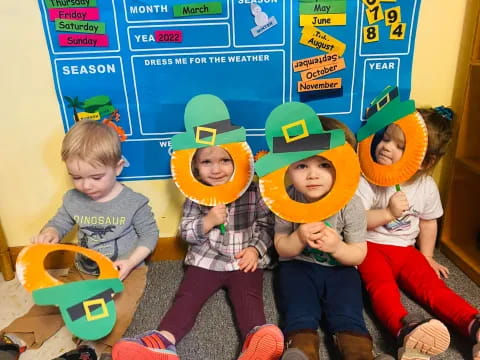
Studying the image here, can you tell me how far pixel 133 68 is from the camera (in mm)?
1194

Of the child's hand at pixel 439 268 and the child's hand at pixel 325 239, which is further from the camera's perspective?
the child's hand at pixel 439 268

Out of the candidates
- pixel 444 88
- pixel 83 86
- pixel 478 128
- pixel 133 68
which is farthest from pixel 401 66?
pixel 83 86

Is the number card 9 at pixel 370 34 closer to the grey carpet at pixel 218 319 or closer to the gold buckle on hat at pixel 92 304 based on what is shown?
the grey carpet at pixel 218 319

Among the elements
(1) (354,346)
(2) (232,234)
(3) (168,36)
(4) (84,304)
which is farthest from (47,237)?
(1) (354,346)

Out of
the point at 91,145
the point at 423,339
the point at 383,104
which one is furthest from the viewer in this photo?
the point at 383,104

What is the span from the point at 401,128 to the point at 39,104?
1051 millimetres

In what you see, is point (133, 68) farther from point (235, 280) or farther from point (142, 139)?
point (235, 280)

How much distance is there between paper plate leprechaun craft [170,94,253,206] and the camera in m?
1.08

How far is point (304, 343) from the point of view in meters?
0.94

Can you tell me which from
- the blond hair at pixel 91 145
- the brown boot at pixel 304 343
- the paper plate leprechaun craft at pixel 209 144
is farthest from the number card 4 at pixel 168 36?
the brown boot at pixel 304 343

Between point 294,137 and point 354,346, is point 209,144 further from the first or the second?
point 354,346

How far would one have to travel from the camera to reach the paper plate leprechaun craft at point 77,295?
94 cm

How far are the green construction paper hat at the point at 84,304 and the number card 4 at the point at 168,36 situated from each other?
0.68 meters

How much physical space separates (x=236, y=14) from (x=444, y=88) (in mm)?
674
